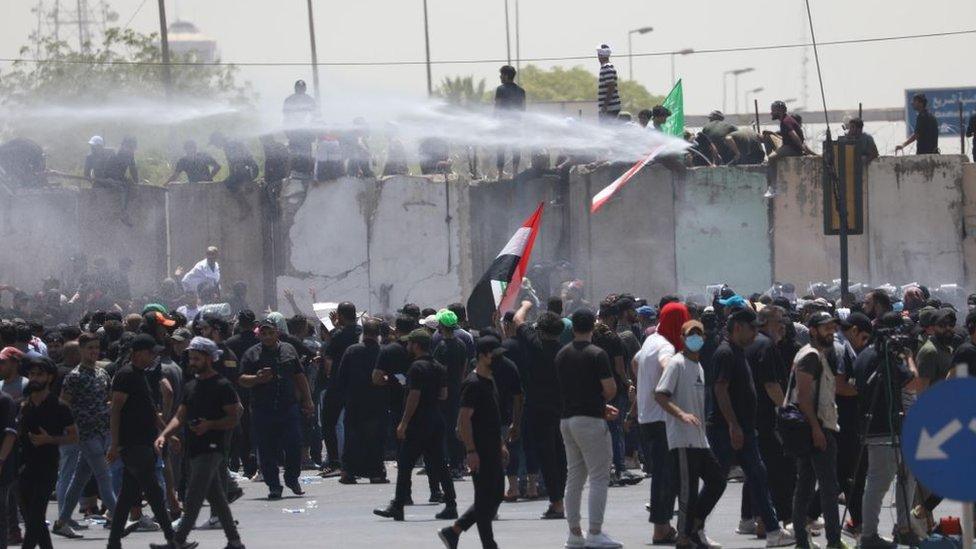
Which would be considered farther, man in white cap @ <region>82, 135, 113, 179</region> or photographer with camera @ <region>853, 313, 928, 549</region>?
man in white cap @ <region>82, 135, 113, 179</region>

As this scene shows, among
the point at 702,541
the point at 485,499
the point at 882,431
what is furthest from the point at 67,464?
the point at 882,431

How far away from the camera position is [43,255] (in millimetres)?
25047

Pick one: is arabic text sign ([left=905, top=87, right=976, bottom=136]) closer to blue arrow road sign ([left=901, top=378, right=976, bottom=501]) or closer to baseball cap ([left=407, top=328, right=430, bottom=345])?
baseball cap ([left=407, top=328, right=430, bottom=345])

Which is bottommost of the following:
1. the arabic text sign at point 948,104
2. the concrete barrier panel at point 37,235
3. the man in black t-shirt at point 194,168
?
the concrete barrier panel at point 37,235

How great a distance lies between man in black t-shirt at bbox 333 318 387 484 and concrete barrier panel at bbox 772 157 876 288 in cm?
887

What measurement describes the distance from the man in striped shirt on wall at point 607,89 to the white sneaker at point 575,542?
12.4m

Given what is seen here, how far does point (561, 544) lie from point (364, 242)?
1345cm

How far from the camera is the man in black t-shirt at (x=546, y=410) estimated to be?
1394 cm

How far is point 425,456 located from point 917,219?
11.7 m

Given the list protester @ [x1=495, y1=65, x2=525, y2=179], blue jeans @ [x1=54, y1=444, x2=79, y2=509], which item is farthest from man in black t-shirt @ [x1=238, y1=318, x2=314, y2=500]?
protester @ [x1=495, y1=65, x2=525, y2=179]

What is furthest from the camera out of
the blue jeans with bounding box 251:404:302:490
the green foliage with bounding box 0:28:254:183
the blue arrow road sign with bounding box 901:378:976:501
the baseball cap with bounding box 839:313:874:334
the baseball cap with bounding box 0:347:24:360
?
the green foliage with bounding box 0:28:254:183

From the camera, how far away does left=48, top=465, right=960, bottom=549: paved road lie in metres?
12.5

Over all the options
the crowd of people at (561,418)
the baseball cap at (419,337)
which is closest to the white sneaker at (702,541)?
the crowd of people at (561,418)

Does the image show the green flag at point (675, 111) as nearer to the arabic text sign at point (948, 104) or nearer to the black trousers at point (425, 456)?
the black trousers at point (425, 456)
